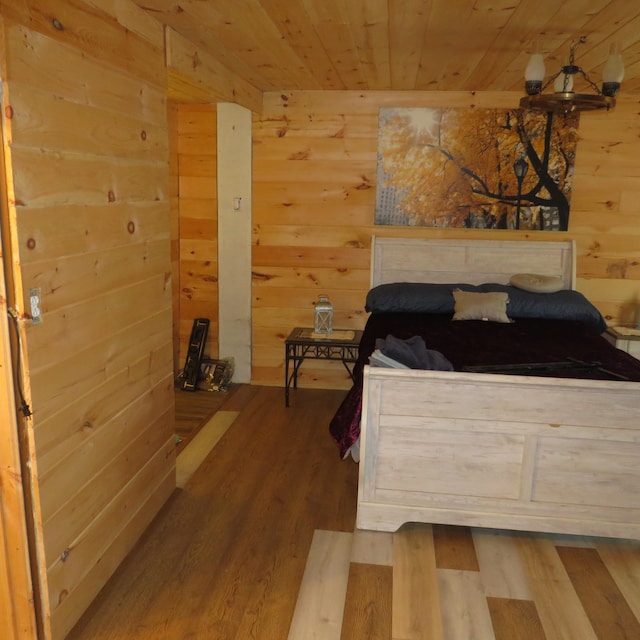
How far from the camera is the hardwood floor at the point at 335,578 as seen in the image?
84.7 inches

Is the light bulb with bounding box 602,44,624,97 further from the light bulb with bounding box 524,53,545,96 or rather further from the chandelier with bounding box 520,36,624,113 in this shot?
the light bulb with bounding box 524,53,545,96

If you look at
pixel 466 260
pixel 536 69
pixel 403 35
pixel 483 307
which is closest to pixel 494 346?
pixel 483 307

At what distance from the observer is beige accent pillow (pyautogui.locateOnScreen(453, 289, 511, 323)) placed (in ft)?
12.5

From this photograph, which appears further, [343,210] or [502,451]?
[343,210]

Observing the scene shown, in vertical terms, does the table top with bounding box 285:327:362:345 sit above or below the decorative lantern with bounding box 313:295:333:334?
below

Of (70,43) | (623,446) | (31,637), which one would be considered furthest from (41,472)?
(623,446)

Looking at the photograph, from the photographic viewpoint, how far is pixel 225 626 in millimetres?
2143

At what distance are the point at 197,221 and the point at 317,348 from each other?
133 cm

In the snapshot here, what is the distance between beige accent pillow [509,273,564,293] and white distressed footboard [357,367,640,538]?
1.59 m

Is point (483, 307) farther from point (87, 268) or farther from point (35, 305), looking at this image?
point (35, 305)

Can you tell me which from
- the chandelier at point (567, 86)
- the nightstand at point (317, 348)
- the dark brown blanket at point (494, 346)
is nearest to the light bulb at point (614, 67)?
the chandelier at point (567, 86)

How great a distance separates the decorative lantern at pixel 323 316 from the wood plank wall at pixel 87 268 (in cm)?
176

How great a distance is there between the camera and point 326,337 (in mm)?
4312

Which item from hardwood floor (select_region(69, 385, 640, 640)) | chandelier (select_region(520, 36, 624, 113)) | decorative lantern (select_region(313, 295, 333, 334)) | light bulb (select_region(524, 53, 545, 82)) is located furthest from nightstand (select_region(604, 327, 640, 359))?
light bulb (select_region(524, 53, 545, 82))
